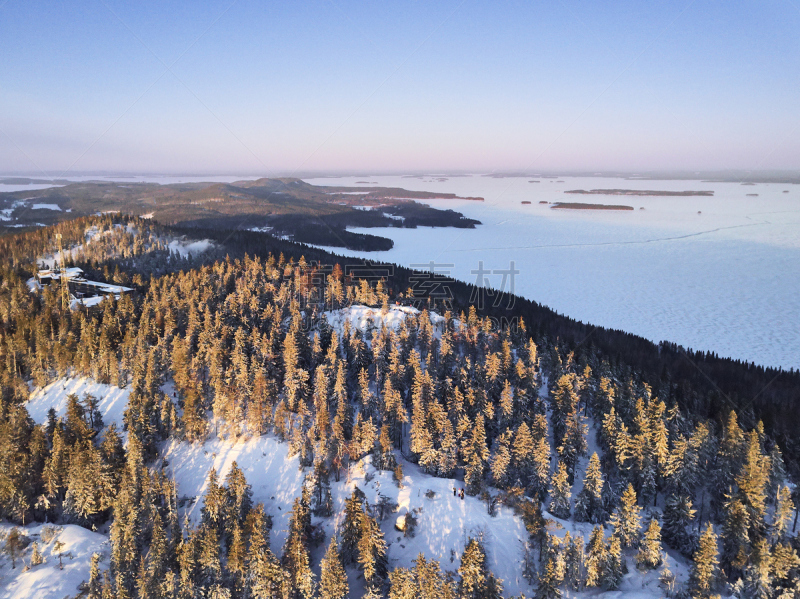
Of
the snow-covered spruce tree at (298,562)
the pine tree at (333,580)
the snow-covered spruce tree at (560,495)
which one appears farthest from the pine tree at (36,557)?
the snow-covered spruce tree at (560,495)

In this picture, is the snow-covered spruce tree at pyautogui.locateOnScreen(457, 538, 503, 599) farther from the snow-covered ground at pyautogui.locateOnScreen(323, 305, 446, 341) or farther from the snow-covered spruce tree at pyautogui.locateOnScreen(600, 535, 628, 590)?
the snow-covered ground at pyautogui.locateOnScreen(323, 305, 446, 341)

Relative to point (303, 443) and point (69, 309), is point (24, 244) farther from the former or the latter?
point (303, 443)

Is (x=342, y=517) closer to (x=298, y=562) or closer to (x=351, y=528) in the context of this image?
(x=351, y=528)

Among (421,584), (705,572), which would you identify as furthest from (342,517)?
(705,572)

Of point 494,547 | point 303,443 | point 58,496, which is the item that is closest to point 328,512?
point 303,443

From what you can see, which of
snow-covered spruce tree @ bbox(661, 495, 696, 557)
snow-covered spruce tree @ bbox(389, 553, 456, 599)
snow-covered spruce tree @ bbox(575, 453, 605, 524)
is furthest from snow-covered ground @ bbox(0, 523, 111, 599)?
snow-covered spruce tree @ bbox(661, 495, 696, 557)

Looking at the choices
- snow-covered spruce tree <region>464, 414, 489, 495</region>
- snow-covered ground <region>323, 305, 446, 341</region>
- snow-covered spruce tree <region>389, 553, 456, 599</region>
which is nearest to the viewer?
snow-covered spruce tree <region>389, 553, 456, 599</region>
